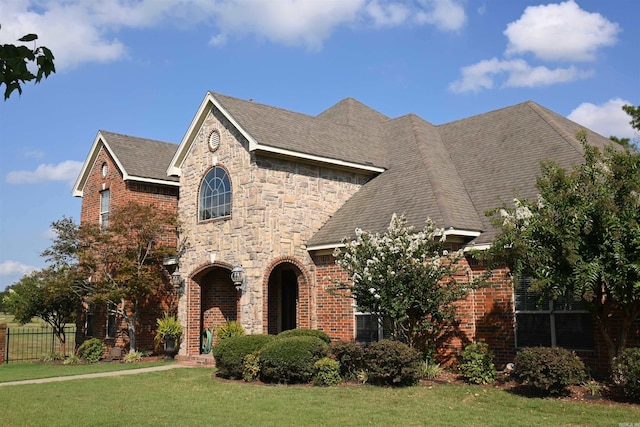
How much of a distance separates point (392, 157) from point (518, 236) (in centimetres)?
981

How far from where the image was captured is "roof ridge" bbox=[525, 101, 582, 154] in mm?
16641

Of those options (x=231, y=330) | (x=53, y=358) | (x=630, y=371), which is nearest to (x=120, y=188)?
(x=53, y=358)

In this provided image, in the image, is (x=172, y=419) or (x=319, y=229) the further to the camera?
(x=319, y=229)

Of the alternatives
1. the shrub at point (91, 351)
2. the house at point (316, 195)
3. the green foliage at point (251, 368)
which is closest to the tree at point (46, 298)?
the shrub at point (91, 351)

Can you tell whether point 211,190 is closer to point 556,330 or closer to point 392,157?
point 392,157

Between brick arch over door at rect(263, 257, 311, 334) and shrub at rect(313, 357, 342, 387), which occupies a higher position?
brick arch over door at rect(263, 257, 311, 334)

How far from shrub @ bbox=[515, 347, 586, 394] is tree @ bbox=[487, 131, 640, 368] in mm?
1050

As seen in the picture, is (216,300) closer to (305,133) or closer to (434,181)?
(305,133)

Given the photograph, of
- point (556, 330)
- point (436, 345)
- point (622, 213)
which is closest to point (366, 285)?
point (436, 345)

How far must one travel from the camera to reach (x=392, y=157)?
20641 millimetres

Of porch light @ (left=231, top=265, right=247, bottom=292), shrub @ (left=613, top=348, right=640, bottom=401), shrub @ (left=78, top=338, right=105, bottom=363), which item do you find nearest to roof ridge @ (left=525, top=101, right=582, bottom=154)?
shrub @ (left=613, top=348, right=640, bottom=401)

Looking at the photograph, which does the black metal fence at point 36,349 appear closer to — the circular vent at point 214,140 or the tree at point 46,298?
the tree at point 46,298

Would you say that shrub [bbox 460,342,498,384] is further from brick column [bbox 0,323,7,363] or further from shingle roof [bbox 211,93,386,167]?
brick column [bbox 0,323,7,363]

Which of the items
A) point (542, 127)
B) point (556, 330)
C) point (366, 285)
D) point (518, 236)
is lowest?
point (556, 330)
